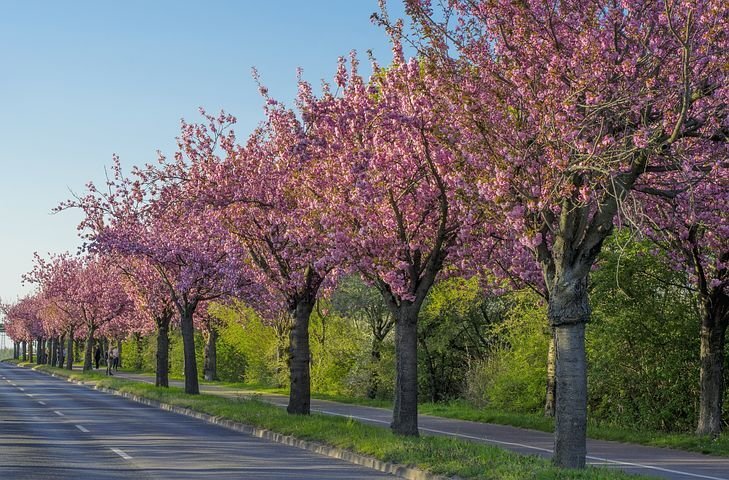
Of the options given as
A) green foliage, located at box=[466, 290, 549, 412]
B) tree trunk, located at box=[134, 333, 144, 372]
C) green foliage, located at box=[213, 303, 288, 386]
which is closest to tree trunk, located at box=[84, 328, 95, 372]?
green foliage, located at box=[213, 303, 288, 386]

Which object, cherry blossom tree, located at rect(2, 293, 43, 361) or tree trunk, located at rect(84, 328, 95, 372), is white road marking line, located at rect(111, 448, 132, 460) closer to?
tree trunk, located at rect(84, 328, 95, 372)

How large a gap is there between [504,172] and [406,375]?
248 inches

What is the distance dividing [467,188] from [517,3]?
117 inches

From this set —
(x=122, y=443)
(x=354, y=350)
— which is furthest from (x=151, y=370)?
(x=122, y=443)

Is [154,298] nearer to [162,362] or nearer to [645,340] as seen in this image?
[162,362]

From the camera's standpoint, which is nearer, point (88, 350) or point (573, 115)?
point (573, 115)

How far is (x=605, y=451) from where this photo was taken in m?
19.3

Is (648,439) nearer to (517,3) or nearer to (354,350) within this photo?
(517,3)

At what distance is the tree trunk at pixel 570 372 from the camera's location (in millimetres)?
13516

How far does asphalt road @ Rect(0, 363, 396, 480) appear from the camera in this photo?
1407 cm

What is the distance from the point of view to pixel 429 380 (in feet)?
147

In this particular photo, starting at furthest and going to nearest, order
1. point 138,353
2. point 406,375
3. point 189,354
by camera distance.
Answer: point 138,353 → point 189,354 → point 406,375

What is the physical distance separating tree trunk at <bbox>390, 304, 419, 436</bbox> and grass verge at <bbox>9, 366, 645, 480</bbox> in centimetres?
50

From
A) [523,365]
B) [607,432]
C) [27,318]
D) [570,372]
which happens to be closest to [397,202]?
[570,372]
